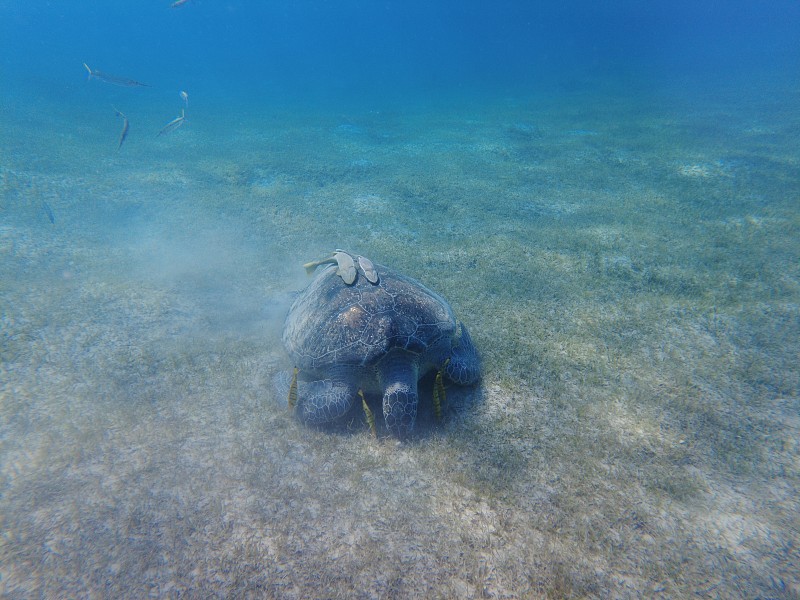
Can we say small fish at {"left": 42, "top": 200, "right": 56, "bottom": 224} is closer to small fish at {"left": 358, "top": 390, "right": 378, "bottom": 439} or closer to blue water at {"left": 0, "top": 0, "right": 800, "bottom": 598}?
blue water at {"left": 0, "top": 0, "right": 800, "bottom": 598}

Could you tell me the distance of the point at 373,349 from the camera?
3.52 metres

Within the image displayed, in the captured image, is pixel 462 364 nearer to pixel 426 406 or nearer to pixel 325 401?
pixel 426 406

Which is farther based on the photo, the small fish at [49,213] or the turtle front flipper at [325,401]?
the small fish at [49,213]

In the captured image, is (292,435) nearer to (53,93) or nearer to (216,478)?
(216,478)

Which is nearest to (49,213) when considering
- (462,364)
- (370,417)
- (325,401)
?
(325,401)

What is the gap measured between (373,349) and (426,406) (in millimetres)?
906

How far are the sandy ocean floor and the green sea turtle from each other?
1.08ft

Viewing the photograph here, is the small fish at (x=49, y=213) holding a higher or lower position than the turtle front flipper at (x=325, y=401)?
higher

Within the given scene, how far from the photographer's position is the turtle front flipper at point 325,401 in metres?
3.47

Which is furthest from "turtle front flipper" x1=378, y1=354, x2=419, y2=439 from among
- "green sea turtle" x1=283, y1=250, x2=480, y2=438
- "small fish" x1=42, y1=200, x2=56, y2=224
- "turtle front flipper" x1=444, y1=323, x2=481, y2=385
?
"small fish" x1=42, y1=200, x2=56, y2=224

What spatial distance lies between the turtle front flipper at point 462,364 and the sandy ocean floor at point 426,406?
0.31m

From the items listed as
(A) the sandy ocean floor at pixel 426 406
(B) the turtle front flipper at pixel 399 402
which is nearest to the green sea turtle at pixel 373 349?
(B) the turtle front flipper at pixel 399 402

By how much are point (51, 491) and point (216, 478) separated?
1.29 m

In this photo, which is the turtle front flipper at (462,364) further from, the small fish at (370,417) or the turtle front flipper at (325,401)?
the turtle front flipper at (325,401)
